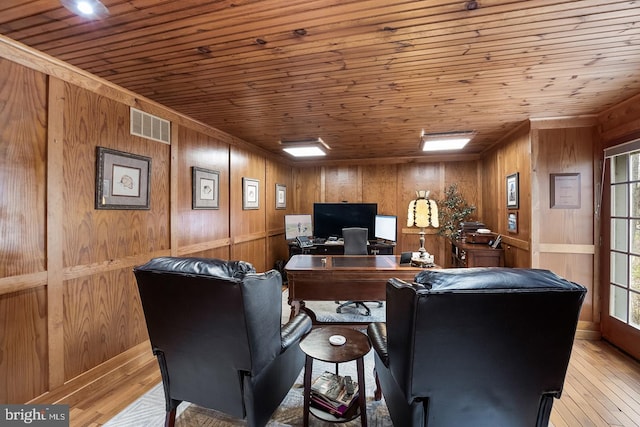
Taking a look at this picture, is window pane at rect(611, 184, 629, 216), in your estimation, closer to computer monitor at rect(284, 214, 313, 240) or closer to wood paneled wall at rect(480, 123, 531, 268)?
wood paneled wall at rect(480, 123, 531, 268)

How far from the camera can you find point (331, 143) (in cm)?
469

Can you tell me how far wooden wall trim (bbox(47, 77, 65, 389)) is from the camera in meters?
1.97

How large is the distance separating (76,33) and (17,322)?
189 centimetres

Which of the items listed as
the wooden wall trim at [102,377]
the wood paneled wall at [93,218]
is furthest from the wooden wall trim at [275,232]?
the wooden wall trim at [102,377]

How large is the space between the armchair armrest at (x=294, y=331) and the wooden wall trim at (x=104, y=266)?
1.65 meters

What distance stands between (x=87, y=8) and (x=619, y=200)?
4792mm

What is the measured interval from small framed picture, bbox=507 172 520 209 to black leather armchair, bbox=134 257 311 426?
139 inches

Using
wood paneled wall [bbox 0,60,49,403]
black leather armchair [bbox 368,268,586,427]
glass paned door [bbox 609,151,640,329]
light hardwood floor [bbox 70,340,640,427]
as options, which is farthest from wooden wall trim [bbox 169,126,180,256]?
glass paned door [bbox 609,151,640,329]

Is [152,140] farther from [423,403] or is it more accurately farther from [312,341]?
[423,403]

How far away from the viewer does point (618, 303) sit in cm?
299

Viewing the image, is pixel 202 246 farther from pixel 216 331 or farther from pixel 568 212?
pixel 568 212

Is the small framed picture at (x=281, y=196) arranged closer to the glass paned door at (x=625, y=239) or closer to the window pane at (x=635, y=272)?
the glass paned door at (x=625, y=239)

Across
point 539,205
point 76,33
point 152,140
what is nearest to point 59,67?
point 76,33

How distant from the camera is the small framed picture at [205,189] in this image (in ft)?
11.1
